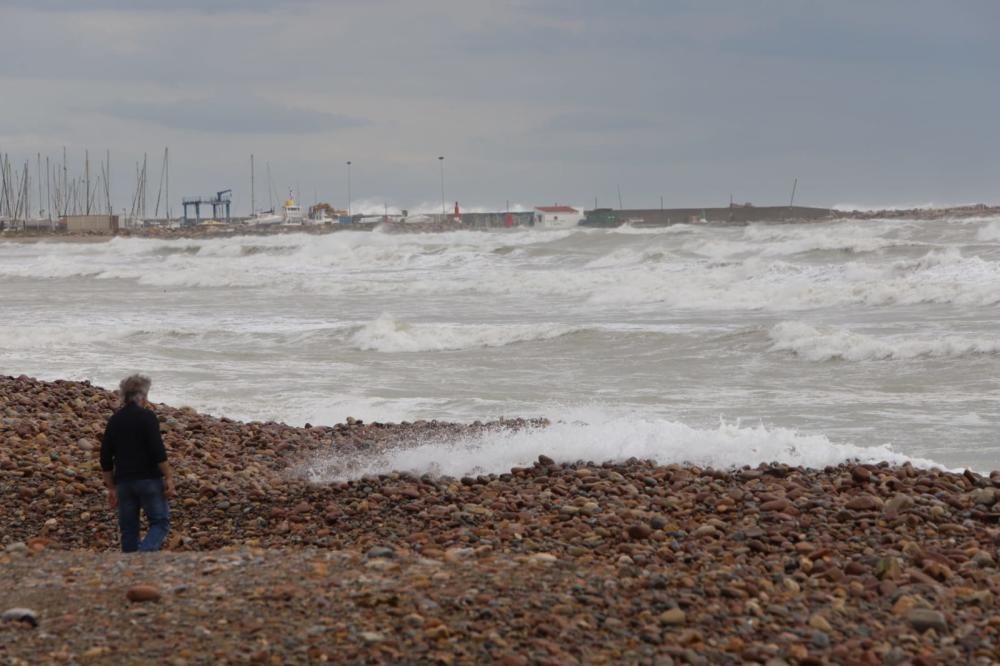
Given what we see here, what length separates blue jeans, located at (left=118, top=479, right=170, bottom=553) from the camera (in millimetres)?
6965

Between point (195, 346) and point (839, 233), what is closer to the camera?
point (195, 346)

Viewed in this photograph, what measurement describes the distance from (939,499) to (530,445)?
3083mm

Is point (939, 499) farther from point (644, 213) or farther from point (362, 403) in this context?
point (644, 213)

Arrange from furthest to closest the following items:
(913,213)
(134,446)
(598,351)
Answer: (913,213)
(598,351)
(134,446)

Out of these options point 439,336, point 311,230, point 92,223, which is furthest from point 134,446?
point 92,223

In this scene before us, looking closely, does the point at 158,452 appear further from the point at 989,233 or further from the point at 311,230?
the point at 311,230

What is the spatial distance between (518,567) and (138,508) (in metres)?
2.46

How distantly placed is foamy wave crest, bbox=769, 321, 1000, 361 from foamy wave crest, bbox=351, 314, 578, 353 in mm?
4361

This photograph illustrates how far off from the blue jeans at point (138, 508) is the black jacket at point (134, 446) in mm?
44

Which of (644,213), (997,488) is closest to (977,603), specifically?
(997,488)

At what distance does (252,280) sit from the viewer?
42.8 m

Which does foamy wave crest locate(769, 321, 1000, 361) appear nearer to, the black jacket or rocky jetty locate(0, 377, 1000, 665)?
rocky jetty locate(0, 377, 1000, 665)

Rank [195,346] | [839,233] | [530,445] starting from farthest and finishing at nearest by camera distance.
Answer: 1. [839,233]
2. [195,346]
3. [530,445]

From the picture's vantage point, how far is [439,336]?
21984mm
